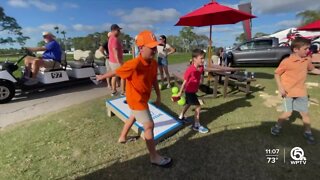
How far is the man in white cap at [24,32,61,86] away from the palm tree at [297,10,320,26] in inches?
2496

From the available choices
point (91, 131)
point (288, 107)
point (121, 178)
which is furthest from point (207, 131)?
point (91, 131)

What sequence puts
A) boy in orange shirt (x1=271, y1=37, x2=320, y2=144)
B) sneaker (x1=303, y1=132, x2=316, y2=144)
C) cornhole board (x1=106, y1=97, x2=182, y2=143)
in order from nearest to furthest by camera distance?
boy in orange shirt (x1=271, y1=37, x2=320, y2=144) < sneaker (x1=303, y1=132, x2=316, y2=144) < cornhole board (x1=106, y1=97, x2=182, y2=143)

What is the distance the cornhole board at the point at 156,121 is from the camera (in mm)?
3886

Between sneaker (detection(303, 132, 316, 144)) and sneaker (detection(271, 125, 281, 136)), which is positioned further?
sneaker (detection(271, 125, 281, 136))

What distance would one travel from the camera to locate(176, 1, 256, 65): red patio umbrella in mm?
6602

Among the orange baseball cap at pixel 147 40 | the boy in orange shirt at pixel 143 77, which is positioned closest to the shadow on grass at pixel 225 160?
the boy in orange shirt at pixel 143 77

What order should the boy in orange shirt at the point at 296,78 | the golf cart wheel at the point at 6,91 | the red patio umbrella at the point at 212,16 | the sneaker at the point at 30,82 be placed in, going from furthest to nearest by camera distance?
the sneaker at the point at 30,82 < the red patio umbrella at the point at 212,16 < the golf cart wheel at the point at 6,91 < the boy in orange shirt at the point at 296,78

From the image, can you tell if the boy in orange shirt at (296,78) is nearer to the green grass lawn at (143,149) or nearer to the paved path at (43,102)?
the green grass lawn at (143,149)

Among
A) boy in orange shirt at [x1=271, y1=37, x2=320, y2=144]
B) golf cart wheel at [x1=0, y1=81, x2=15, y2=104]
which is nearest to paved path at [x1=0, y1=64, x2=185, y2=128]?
golf cart wheel at [x1=0, y1=81, x2=15, y2=104]

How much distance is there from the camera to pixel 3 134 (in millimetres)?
4277

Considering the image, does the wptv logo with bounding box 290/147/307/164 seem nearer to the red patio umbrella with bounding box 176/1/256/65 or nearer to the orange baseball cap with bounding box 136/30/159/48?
the orange baseball cap with bounding box 136/30/159/48

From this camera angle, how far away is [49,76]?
7.20 metres

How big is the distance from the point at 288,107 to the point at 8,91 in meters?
6.84

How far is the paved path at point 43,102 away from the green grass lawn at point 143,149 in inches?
25.5
